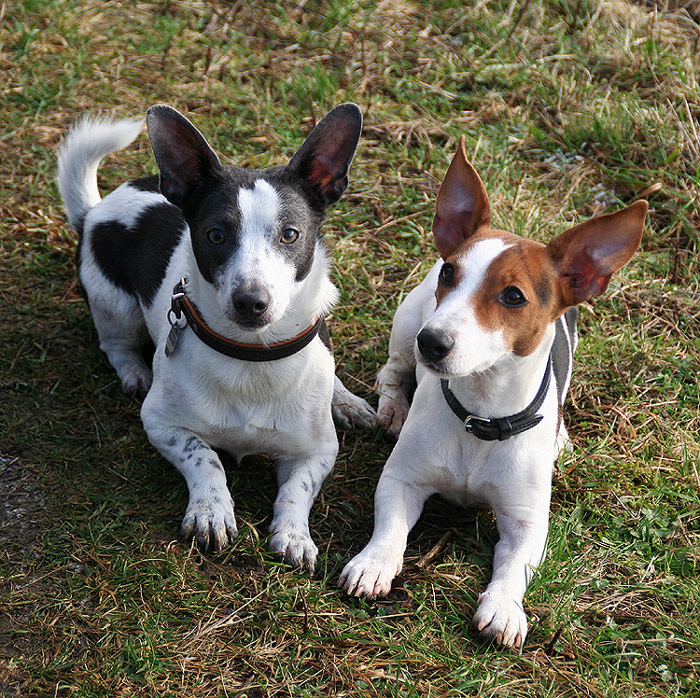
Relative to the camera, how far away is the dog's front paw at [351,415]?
4141mm

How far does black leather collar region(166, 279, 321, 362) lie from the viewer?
3.35 meters

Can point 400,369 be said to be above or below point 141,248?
below

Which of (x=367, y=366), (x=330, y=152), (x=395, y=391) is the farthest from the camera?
(x=367, y=366)

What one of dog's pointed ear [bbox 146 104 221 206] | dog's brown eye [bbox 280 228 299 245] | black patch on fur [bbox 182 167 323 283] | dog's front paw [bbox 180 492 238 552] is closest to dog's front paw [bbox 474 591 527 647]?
dog's front paw [bbox 180 492 238 552]

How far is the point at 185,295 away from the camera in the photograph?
3.47 m

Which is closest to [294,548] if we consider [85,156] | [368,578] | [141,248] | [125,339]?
[368,578]

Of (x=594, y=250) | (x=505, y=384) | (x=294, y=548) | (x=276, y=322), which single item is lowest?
(x=294, y=548)

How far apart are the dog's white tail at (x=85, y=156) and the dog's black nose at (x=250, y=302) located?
1889mm

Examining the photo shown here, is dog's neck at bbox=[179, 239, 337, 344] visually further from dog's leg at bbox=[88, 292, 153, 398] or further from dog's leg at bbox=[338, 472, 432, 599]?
dog's leg at bbox=[88, 292, 153, 398]

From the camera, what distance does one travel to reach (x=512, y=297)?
2.96m

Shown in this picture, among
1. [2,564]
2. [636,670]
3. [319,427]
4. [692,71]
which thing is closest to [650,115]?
[692,71]

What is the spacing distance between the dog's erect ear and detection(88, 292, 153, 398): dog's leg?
2.05 meters

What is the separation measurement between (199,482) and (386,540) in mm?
758

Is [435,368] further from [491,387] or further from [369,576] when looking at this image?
[369,576]
